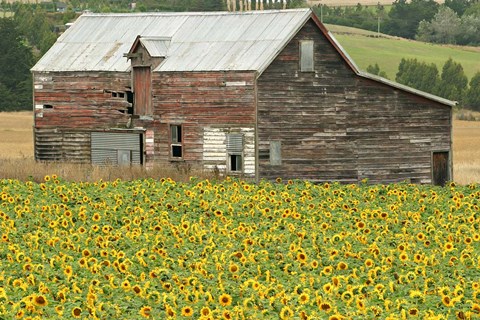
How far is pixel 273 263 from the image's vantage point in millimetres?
16891

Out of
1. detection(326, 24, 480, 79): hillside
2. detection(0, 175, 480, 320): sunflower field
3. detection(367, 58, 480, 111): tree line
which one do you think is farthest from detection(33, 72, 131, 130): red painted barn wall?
detection(326, 24, 480, 79): hillside

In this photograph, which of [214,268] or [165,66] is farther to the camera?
[165,66]

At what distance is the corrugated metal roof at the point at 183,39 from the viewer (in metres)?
39.5

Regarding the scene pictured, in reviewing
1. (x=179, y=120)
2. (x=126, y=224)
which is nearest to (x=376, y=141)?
(x=179, y=120)

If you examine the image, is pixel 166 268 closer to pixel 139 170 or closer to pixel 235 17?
pixel 139 170

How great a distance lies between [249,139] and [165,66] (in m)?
4.25

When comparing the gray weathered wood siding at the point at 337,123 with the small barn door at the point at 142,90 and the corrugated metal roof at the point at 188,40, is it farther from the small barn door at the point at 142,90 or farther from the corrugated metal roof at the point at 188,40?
the small barn door at the point at 142,90

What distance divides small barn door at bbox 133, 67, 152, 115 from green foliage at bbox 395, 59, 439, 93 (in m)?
73.6

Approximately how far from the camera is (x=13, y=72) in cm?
9488

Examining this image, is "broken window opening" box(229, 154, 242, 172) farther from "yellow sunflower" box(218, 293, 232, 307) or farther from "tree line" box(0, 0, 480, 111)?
"tree line" box(0, 0, 480, 111)

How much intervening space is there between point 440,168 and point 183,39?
31.2 feet

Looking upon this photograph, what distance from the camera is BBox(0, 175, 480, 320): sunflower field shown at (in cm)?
1332

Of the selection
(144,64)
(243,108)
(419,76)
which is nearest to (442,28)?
(419,76)

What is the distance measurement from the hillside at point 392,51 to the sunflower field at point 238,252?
A: 104 m
